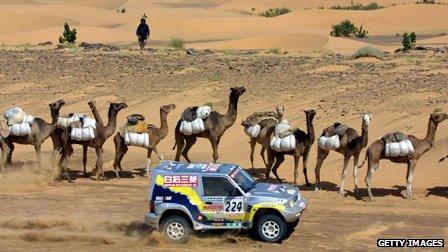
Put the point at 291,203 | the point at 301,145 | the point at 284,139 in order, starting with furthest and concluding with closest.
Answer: the point at 301,145, the point at 284,139, the point at 291,203

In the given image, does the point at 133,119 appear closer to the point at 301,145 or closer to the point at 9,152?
the point at 9,152

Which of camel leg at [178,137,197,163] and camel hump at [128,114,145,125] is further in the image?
camel leg at [178,137,197,163]

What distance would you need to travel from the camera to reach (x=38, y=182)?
2516cm

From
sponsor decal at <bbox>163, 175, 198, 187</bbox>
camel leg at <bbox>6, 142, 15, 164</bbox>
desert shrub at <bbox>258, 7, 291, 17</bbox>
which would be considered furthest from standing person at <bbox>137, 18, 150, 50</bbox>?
desert shrub at <bbox>258, 7, 291, 17</bbox>

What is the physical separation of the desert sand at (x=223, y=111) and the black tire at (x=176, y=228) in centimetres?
16

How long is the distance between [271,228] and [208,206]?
1162 millimetres

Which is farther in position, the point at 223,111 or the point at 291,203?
the point at 223,111

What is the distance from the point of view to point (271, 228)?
17.8m

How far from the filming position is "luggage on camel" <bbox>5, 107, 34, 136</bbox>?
25.4 m

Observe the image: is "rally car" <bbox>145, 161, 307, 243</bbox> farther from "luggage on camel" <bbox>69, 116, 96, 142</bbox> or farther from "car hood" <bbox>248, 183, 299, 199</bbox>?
"luggage on camel" <bbox>69, 116, 96, 142</bbox>

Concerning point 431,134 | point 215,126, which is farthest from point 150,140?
point 431,134

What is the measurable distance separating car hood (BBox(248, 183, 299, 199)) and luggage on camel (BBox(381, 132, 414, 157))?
3.94 metres

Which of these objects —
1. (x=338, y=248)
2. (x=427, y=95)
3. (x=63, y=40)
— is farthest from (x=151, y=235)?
(x=63, y=40)

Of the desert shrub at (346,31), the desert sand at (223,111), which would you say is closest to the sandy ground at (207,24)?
the desert sand at (223,111)
